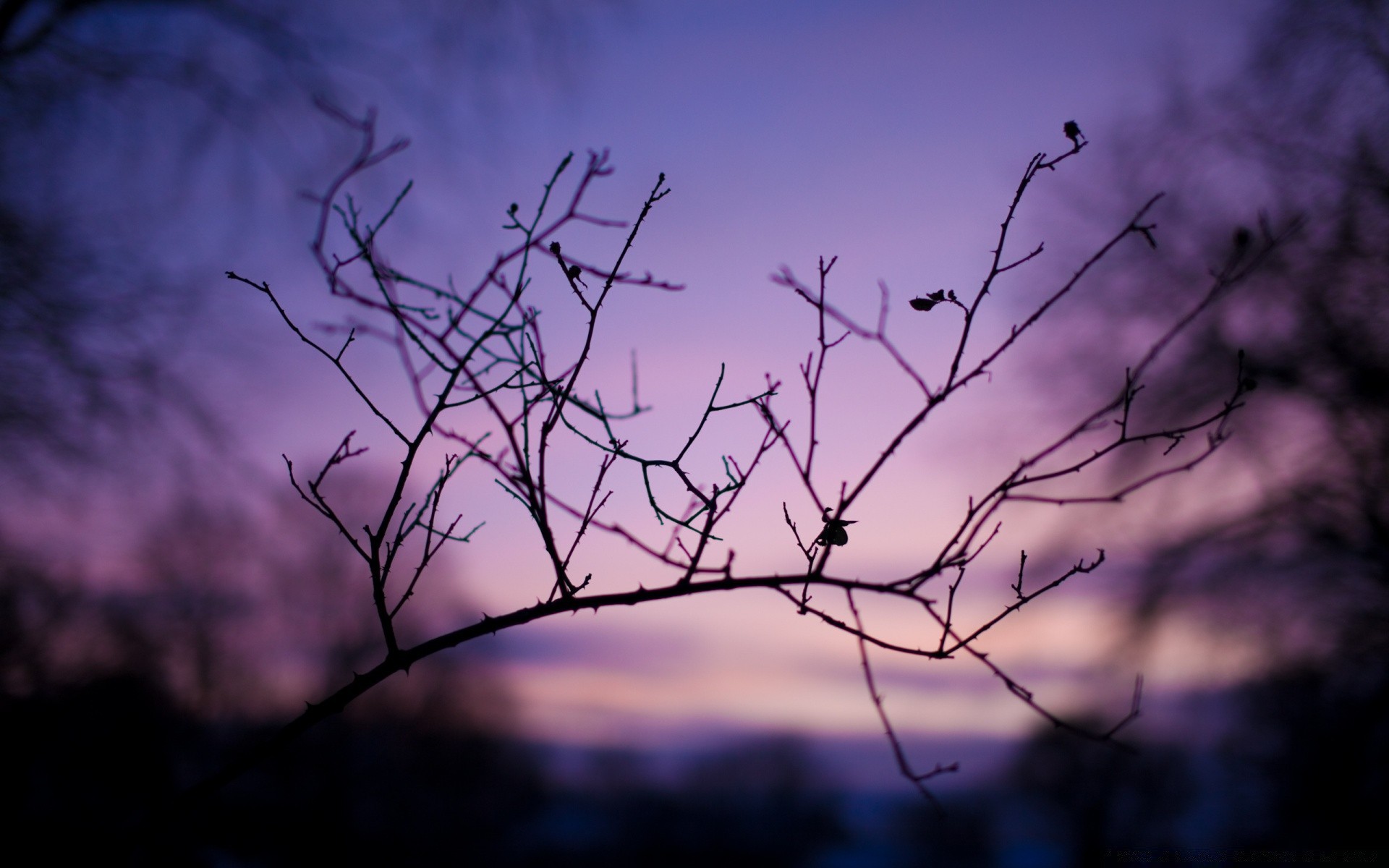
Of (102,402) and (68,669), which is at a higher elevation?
(102,402)

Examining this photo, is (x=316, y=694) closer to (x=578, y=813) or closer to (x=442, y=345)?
(x=578, y=813)

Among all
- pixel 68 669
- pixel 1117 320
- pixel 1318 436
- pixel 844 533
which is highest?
pixel 1117 320

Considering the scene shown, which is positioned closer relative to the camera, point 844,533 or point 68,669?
point 844,533

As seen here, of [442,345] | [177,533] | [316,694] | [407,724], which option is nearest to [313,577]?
[316,694]

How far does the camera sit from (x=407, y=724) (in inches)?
463

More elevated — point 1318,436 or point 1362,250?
point 1362,250

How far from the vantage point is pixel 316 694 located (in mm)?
10852

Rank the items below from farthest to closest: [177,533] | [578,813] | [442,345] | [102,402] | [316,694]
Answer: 1. [578,813]
2. [316,694]
3. [177,533]
4. [102,402]
5. [442,345]

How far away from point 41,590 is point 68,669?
0.75 meters

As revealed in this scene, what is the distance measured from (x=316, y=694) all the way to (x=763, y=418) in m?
11.5

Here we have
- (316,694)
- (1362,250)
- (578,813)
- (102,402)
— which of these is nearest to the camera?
(102,402)

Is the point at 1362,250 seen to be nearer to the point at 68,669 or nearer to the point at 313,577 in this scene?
the point at 68,669

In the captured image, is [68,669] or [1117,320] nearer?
[68,669]

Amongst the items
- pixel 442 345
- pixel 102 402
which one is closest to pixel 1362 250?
pixel 442 345
